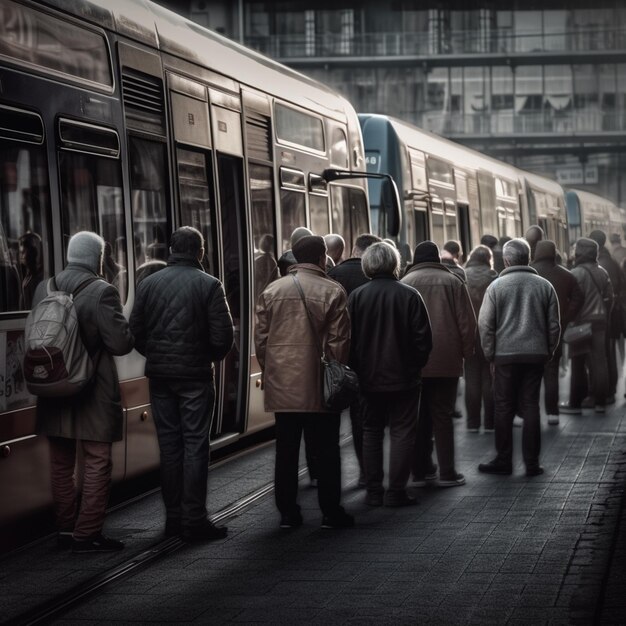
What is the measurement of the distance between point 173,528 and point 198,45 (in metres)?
3.92

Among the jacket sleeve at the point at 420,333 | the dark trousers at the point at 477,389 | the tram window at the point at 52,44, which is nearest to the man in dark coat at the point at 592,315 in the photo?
the dark trousers at the point at 477,389

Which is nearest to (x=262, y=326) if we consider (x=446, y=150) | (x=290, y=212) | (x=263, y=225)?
(x=263, y=225)

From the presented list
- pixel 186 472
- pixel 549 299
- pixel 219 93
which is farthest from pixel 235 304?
pixel 186 472

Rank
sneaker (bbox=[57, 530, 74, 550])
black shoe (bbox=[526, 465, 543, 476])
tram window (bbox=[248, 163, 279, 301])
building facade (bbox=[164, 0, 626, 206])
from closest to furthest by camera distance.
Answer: sneaker (bbox=[57, 530, 74, 550]) → black shoe (bbox=[526, 465, 543, 476]) → tram window (bbox=[248, 163, 279, 301]) → building facade (bbox=[164, 0, 626, 206])

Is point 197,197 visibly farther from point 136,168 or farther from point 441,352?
point 441,352

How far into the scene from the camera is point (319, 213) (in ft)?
44.9

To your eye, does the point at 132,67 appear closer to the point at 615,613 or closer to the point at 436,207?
the point at 615,613

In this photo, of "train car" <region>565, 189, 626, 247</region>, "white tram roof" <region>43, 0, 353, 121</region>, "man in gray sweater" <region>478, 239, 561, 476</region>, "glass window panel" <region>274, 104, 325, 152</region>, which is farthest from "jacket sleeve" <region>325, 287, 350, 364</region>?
"train car" <region>565, 189, 626, 247</region>

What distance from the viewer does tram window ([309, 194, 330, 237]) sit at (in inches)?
529

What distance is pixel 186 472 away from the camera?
7953 mm

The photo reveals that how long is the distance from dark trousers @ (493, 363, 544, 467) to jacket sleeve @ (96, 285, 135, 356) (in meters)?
3.72

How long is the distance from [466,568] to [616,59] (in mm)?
63086

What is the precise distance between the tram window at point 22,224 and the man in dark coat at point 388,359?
2158 millimetres

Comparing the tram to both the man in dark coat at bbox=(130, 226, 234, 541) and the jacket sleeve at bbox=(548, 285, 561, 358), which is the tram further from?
the man in dark coat at bbox=(130, 226, 234, 541)
